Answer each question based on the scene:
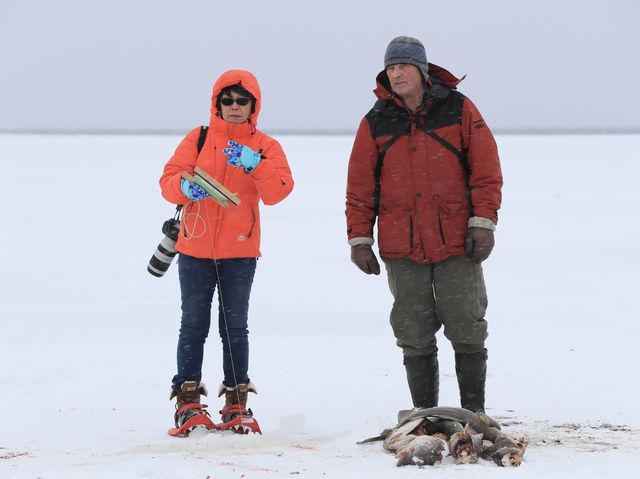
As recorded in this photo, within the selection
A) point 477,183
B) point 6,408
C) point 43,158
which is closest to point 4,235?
point 6,408

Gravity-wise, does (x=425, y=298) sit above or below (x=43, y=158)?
below

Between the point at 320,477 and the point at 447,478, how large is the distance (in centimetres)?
47

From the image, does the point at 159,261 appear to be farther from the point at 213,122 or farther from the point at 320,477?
the point at 320,477

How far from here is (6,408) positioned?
4949 millimetres

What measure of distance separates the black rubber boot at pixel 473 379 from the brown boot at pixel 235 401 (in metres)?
1.03

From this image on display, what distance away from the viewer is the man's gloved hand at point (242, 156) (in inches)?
169

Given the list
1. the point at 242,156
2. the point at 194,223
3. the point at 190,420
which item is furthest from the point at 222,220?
the point at 190,420

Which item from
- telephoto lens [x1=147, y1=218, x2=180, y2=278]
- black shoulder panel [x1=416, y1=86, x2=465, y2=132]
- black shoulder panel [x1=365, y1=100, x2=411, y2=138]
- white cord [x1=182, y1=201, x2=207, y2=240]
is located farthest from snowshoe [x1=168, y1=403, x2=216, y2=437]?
black shoulder panel [x1=416, y1=86, x2=465, y2=132]

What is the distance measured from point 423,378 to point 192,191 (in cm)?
138

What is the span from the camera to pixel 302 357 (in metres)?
6.28

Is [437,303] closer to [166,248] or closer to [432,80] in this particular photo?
[432,80]

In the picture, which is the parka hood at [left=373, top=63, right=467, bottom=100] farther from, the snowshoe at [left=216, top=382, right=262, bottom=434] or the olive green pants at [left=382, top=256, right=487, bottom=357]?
the snowshoe at [left=216, top=382, right=262, bottom=434]

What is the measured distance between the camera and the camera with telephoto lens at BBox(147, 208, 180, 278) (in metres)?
4.60

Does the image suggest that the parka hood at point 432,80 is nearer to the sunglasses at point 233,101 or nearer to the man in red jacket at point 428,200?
the man in red jacket at point 428,200
